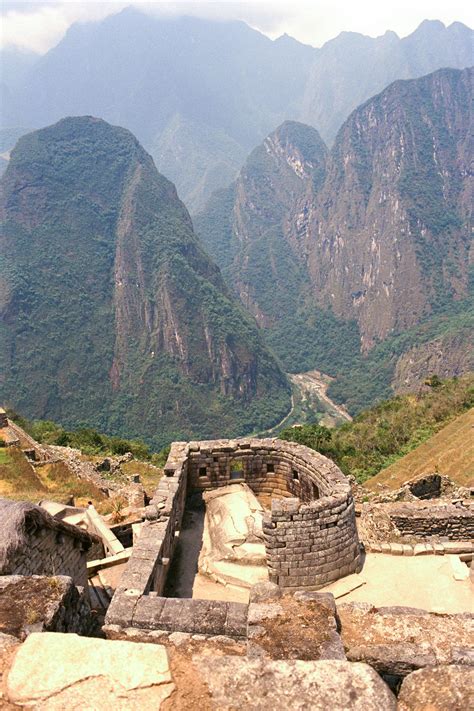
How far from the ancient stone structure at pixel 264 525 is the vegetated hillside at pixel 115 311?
106 meters

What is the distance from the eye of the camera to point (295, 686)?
3.14 meters

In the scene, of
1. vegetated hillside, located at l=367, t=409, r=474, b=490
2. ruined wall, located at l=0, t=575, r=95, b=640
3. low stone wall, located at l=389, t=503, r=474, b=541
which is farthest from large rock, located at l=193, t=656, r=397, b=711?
vegetated hillside, located at l=367, t=409, r=474, b=490

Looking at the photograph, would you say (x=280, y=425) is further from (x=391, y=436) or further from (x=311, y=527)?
(x=311, y=527)

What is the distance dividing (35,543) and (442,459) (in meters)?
23.5

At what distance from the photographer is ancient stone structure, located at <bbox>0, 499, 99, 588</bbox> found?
6504 mm

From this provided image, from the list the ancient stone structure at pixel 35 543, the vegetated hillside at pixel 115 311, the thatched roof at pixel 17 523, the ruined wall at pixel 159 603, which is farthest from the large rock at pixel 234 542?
the vegetated hillside at pixel 115 311

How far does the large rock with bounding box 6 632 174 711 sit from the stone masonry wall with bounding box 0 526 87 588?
9.88ft

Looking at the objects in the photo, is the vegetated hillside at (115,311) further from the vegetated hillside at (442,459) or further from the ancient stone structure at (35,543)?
the ancient stone structure at (35,543)

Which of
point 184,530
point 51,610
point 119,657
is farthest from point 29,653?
point 184,530

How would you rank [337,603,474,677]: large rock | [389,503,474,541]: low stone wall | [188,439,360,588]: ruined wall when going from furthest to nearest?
[389,503,474,541]: low stone wall
[188,439,360,588]: ruined wall
[337,603,474,677]: large rock

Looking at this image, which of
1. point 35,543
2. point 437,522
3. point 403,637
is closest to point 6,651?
point 403,637

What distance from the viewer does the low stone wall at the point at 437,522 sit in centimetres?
1174

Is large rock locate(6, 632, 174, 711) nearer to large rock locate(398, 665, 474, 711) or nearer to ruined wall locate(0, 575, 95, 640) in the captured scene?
ruined wall locate(0, 575, 95, 640)

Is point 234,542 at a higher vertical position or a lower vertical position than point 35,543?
lower
